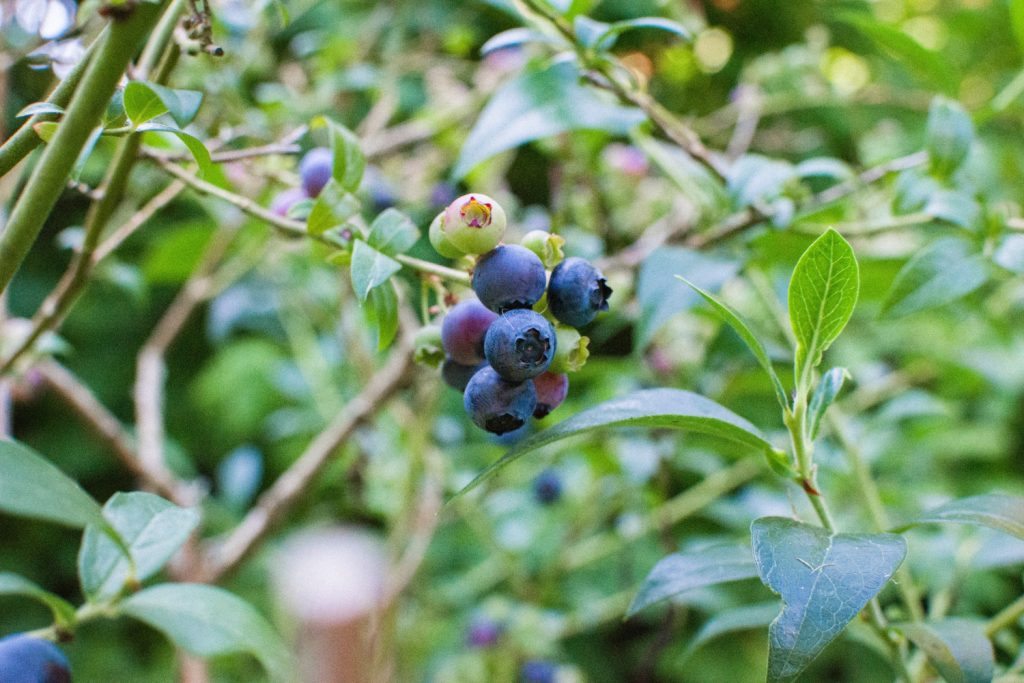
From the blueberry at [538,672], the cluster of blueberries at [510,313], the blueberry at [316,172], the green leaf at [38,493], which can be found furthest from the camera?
the blueberry at [538,672]

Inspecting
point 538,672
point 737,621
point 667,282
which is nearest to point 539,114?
point 667,282

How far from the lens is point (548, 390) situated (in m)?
0.38

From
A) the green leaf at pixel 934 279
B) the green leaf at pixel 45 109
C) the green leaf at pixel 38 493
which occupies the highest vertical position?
the green leaf at pixel 45 109

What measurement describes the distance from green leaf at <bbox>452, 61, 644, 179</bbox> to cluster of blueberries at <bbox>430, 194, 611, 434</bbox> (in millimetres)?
196

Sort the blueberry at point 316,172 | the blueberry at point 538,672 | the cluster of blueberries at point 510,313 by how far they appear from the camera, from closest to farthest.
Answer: the cluster of blueberries at point 510,313, the blueberry at point 316,172, the blueberry at point 538,672

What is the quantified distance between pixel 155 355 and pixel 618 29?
0.77 m

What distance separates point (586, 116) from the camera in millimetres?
564

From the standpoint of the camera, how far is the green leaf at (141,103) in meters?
0.33

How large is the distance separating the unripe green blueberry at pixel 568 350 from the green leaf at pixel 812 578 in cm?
10

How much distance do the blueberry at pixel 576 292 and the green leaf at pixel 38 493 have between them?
190mm

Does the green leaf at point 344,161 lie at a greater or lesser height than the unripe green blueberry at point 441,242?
greater

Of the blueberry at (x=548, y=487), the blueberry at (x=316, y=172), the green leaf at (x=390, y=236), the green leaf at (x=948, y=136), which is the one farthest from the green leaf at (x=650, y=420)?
the blueberry at (x=548, y=487)

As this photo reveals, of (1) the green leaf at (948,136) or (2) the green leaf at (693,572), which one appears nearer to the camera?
(2) the green leaf at (693,572)

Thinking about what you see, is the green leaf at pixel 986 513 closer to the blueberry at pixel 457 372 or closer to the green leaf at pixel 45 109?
the blueberry at pixel 457 372
